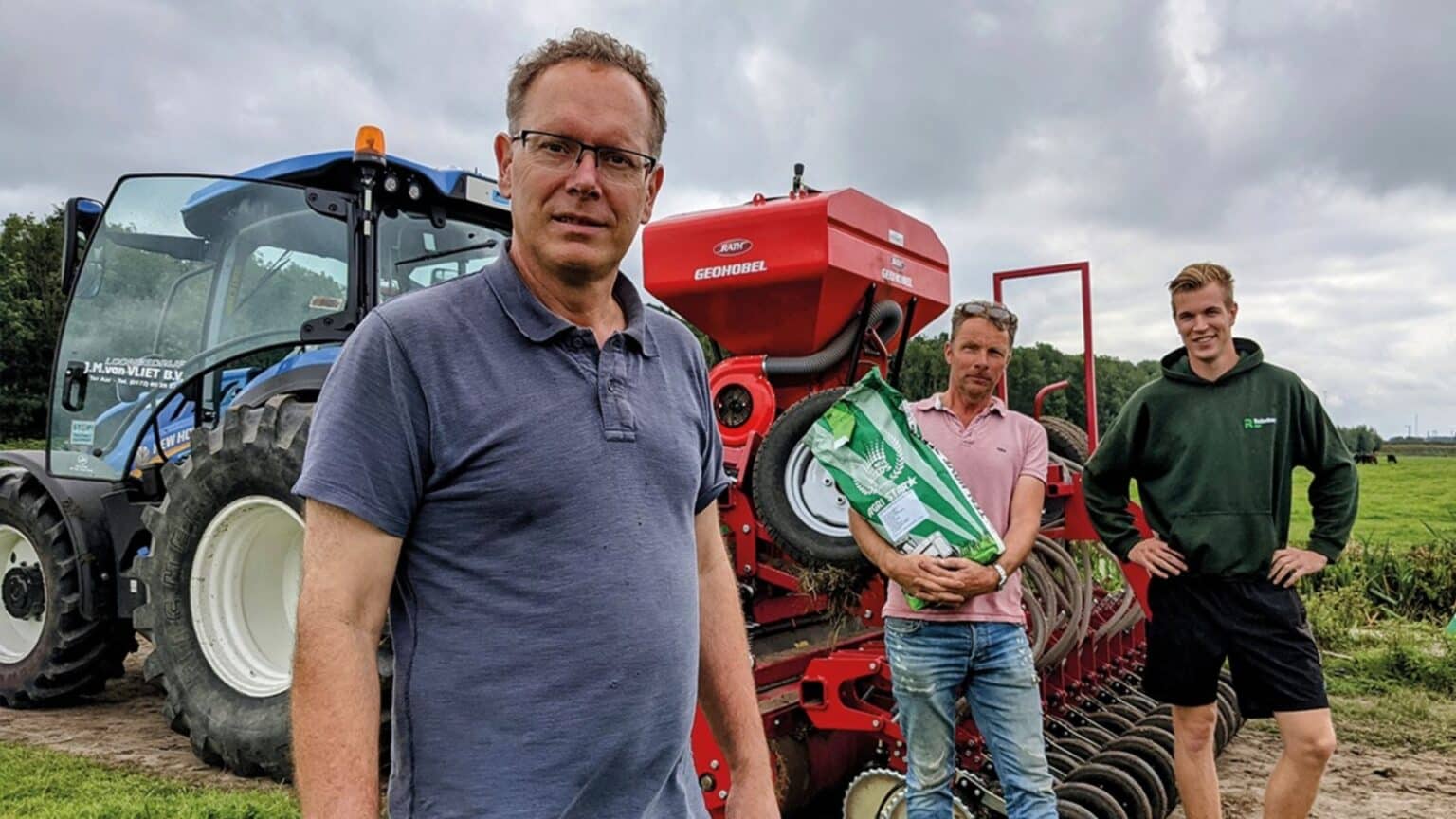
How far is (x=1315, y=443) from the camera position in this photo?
329 cm

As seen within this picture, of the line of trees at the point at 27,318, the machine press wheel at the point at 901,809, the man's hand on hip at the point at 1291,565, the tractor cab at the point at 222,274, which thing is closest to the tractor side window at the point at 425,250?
the tractor cab at the point at 222,274

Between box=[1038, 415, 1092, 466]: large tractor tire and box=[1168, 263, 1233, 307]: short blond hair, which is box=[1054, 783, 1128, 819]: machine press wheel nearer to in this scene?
box=[1168, 263, 1233, 307]: short blond hair

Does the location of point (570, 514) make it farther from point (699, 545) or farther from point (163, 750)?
point (163, 750)

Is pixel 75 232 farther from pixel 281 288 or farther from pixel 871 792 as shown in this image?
pixel 871 792

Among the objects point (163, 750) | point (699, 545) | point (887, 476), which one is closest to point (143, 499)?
point (163, 750)

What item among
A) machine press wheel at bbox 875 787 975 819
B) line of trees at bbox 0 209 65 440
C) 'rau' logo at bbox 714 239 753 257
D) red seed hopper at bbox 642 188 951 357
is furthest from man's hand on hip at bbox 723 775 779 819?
line of trees at bbox 0 209 65 440

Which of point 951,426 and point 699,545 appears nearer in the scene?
point 699,545

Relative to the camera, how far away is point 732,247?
14.7 feet

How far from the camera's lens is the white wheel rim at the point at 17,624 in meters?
5.78

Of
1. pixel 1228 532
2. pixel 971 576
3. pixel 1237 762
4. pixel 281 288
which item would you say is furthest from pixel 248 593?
pixel 1237 762

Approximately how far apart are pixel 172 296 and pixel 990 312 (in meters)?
4.04

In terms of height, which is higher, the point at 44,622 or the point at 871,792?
the point at 44,622

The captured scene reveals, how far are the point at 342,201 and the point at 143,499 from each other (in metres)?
1.89

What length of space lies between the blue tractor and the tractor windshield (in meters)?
0.01
